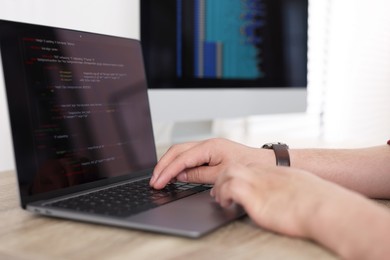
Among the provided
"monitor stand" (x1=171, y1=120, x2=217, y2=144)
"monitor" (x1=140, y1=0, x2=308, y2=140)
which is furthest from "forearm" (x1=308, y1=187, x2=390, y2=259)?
"monitor stand" (x1=171, y1=120, x2=217, y2=144)

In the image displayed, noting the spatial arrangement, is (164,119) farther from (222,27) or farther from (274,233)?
(274,233)

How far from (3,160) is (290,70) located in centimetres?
88

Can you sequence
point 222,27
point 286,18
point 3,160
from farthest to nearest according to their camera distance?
point 286,18 → point 222,27 → point 3,160

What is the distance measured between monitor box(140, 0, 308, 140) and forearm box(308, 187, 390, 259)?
673 millimetres

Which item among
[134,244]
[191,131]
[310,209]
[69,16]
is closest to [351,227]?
[310,209]

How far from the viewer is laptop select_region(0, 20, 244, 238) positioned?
0.52 m

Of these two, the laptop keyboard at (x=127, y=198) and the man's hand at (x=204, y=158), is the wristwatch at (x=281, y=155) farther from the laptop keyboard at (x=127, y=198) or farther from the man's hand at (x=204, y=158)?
the laptop keyboard at (x=127, y=198)

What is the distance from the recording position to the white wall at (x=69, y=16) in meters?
0.98

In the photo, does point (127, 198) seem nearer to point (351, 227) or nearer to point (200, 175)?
point (200, 175)

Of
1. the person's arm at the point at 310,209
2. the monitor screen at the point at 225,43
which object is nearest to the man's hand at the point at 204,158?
the person's arm at the point at 310,209

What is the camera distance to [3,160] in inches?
39.6

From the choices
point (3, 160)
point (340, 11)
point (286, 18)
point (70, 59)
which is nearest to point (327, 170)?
point (70, 59)

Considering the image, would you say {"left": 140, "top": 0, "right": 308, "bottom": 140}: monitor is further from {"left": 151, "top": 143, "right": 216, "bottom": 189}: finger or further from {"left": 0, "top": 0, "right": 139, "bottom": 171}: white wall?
{"left": 151, "top": 143, "right": 216, "bottom": 189}: finger

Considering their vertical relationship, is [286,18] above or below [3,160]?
above
